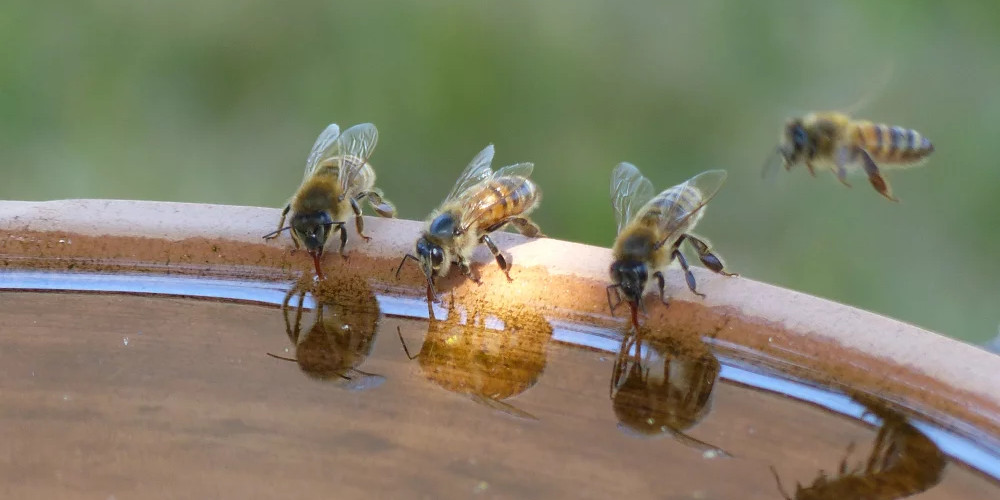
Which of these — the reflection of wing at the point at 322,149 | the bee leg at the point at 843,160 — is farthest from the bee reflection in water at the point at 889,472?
the reflection of wing at the point at 322,149

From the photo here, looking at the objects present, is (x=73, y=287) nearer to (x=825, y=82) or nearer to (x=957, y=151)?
(x=825, y=82)

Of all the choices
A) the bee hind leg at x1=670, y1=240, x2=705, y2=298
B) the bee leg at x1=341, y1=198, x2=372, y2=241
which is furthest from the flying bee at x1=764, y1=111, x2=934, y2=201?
the bee leg at x1=341, y1=198, x2=372, y2=241

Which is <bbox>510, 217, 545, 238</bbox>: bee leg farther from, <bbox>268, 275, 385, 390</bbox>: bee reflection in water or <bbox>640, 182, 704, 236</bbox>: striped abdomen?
<bbox>268, 275, 385, 390</bbox>: bee reflection in water

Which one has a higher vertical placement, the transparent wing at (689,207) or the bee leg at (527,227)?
the transparent wing at (689,207)

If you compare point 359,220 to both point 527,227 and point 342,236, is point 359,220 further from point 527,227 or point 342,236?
point 527,227

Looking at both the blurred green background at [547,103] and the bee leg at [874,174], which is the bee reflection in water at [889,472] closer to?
the bee leg at [874,174]

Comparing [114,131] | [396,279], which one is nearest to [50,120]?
[114,131]

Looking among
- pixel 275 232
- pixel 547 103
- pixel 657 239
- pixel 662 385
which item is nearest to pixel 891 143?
pixel 657 239
